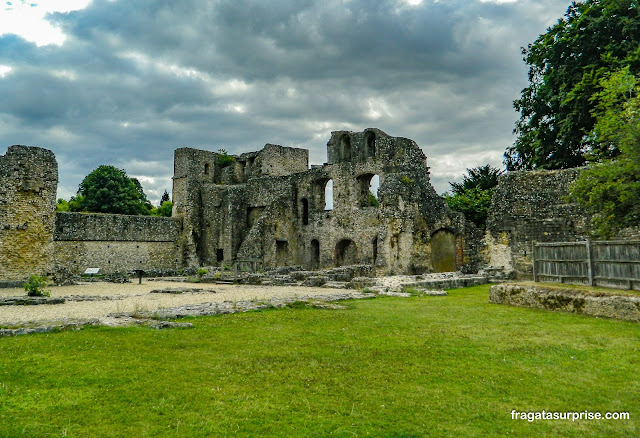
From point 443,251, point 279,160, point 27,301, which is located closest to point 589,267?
point 27,301

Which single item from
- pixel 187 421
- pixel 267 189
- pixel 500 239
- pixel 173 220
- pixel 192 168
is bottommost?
pixel 187 421

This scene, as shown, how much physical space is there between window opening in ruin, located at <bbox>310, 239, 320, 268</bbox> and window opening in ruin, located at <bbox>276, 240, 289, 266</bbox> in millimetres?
1697

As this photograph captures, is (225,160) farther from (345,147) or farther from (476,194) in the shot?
(476,194)

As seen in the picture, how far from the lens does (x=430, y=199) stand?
2497 cm

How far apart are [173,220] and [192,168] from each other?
4782 mm

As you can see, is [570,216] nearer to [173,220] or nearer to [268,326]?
[268,326]

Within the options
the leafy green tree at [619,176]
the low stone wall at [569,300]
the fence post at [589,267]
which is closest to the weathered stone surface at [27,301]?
the low stone wall at [569,300]

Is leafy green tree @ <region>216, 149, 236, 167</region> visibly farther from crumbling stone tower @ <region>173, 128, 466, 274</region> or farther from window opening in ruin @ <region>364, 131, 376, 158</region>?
window opening in ruin @ <region>364, 131, 376, 158</region>

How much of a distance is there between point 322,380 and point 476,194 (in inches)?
1191

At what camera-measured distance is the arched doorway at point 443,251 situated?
24.8 m

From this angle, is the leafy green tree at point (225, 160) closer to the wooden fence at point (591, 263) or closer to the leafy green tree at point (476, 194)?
the leafy green tree at point (476, 194)

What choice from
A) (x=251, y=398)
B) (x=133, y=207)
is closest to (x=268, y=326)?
(x=251, y=398)

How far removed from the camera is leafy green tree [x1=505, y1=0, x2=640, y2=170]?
61.0 feet

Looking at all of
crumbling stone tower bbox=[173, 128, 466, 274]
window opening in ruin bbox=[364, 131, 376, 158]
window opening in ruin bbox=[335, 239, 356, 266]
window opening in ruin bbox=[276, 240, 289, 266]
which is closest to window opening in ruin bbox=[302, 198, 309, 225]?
crumbling stone tower bbox=[173, 128, 466, 274]
